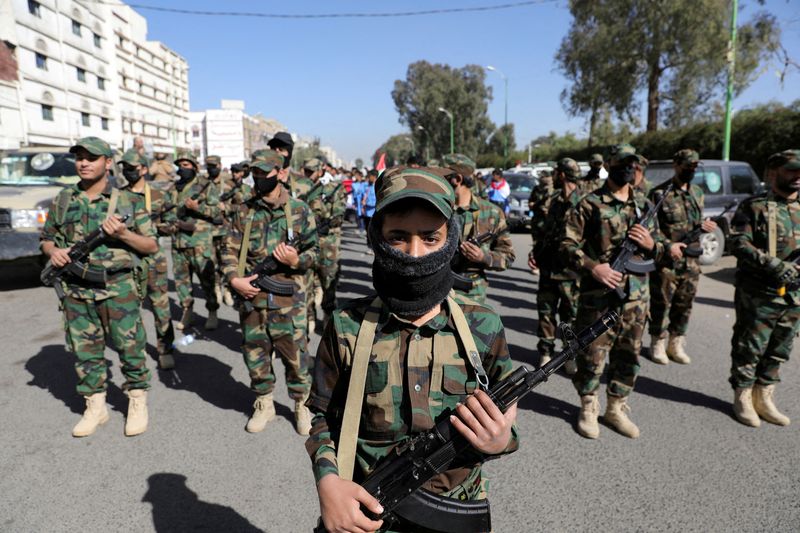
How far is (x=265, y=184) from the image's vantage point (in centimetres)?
392

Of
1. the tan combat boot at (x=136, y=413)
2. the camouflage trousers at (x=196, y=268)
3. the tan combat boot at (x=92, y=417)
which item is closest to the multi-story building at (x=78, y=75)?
the camouflage trousers at (x=196, y=268)

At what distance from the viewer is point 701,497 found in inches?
121

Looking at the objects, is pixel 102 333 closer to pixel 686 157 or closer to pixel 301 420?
pixel 301 420

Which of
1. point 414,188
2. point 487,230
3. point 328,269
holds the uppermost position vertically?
point 414,188

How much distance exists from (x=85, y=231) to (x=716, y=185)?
11.4 metres

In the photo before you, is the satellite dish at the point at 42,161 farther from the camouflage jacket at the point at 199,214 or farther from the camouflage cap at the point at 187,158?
the camouflage jacket at the point at 199,214

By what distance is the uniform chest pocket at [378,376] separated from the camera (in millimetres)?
1596

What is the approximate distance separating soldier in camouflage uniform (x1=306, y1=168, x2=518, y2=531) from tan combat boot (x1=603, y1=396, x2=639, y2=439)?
2630 mm

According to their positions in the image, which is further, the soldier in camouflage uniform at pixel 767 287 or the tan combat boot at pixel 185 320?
the tan combat boot at pixel 185 320

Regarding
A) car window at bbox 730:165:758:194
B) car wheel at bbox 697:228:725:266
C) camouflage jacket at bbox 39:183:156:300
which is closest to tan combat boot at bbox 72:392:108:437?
camouflage jacket at bbox 39:183:156:300

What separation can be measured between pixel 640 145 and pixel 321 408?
2617cm

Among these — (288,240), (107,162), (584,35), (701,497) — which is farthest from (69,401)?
(584,35)

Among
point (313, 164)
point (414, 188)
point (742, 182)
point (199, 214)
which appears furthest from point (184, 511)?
point (742, 182)

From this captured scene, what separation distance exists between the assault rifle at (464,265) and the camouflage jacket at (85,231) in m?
2.59
